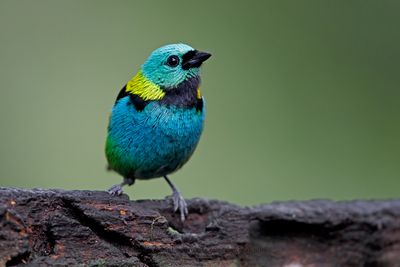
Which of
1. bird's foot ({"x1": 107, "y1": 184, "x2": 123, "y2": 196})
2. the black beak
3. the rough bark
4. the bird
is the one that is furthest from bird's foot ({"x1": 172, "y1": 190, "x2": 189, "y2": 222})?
the black beak

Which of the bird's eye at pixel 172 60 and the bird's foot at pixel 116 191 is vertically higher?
the bird's eye at pixel 172 60

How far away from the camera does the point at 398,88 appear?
22.7 ft

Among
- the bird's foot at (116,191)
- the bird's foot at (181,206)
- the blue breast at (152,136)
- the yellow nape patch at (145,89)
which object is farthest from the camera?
the yellow nape patch at (145,89)

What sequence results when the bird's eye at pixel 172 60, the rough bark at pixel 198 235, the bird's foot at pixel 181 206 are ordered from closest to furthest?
1. the rough bark at pixel 198 235
2. the bird's foot at pixel 181 206
3. the bird's eye at pixel 172 60

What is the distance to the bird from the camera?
4.54m

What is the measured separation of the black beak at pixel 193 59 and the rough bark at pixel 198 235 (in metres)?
1.29

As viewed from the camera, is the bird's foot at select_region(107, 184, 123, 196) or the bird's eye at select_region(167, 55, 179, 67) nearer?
the bird's foot at select_region(107, 184, 123, 196)

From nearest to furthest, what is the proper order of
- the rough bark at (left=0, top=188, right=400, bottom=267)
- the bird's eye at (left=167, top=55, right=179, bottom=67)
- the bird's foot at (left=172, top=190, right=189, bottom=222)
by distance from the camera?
the rough bark at (left=0, top=188, right=400, bottom=267) → the bird's foot at (left=172, top=190, right=189, bottom=222) → the bird's eye at (left=167, top=55, right=179, bottom=67)

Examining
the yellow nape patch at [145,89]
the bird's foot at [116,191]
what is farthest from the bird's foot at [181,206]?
the yellow nape patch at [145,89]

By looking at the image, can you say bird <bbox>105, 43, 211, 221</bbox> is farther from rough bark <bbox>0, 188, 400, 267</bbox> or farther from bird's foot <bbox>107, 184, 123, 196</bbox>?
rough bark <bbox>0, 188, 400, 267</bbox>

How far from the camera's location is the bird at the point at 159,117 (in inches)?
→ 179

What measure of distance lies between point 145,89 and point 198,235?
1.38 metres

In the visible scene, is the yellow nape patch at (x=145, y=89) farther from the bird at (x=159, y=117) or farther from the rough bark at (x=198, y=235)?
the rough bark at (x=198, y=235)

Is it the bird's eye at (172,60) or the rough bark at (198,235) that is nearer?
the rough bark at (198,235)
